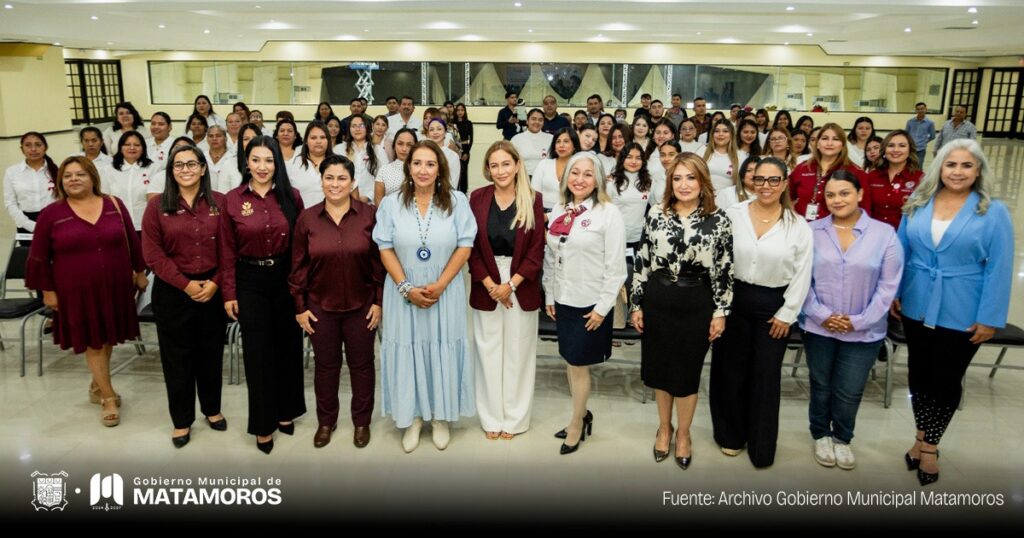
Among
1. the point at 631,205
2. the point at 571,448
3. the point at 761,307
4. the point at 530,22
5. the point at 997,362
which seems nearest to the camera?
the point at 761,307

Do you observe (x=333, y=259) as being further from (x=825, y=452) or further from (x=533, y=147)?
(x=533, y=147)

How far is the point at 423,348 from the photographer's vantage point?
3.67 meters

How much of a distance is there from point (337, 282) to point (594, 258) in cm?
130

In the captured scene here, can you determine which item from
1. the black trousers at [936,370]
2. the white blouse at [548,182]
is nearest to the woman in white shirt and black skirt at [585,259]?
the black trousers at [936,370]

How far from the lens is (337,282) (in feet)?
11.4

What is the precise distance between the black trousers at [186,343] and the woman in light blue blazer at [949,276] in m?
3.54

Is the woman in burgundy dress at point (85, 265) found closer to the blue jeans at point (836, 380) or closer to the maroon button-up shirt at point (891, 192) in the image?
the blue jeans at point (836, 380)

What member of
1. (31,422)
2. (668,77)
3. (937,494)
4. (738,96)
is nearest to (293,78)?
(668,77)

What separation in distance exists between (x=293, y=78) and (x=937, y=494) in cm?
2396

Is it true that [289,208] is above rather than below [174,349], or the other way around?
above

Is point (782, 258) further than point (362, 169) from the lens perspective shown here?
No

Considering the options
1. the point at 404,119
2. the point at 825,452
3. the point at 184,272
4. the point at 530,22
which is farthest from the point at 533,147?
the point at 530,22

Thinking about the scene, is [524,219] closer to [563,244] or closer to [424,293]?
[563,244]

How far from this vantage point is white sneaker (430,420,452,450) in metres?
3.74
